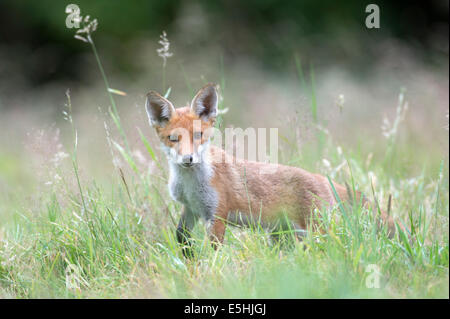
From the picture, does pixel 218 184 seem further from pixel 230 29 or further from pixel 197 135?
pixel 230 29

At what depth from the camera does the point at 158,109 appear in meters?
4.48

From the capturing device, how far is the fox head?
14.1 feet

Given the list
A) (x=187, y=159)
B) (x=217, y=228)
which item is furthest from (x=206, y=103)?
(x=217, y=228)

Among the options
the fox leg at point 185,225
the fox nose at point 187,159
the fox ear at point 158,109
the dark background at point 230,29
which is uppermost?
the dark background at point 230,29

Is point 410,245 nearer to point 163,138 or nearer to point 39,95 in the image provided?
point 163,138

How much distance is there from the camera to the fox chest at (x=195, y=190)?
4500 mm

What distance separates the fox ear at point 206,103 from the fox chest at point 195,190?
491mm

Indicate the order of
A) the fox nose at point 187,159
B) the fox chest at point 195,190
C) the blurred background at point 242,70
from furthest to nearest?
the blurred background at point 242,70 < the fox chest at point 195,190 < the fox nose at point 187,159

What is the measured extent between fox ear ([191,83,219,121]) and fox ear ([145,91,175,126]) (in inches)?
8.6

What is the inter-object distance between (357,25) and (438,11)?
9.38 feet

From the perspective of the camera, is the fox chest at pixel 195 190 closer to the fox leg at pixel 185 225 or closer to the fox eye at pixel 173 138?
the fox leg at pixel 185 225

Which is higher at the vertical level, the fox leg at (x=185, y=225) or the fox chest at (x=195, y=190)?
the fox chest at (x=195, y=190)

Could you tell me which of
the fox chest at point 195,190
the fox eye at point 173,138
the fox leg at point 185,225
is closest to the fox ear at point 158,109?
the fox eye at point 173,138
